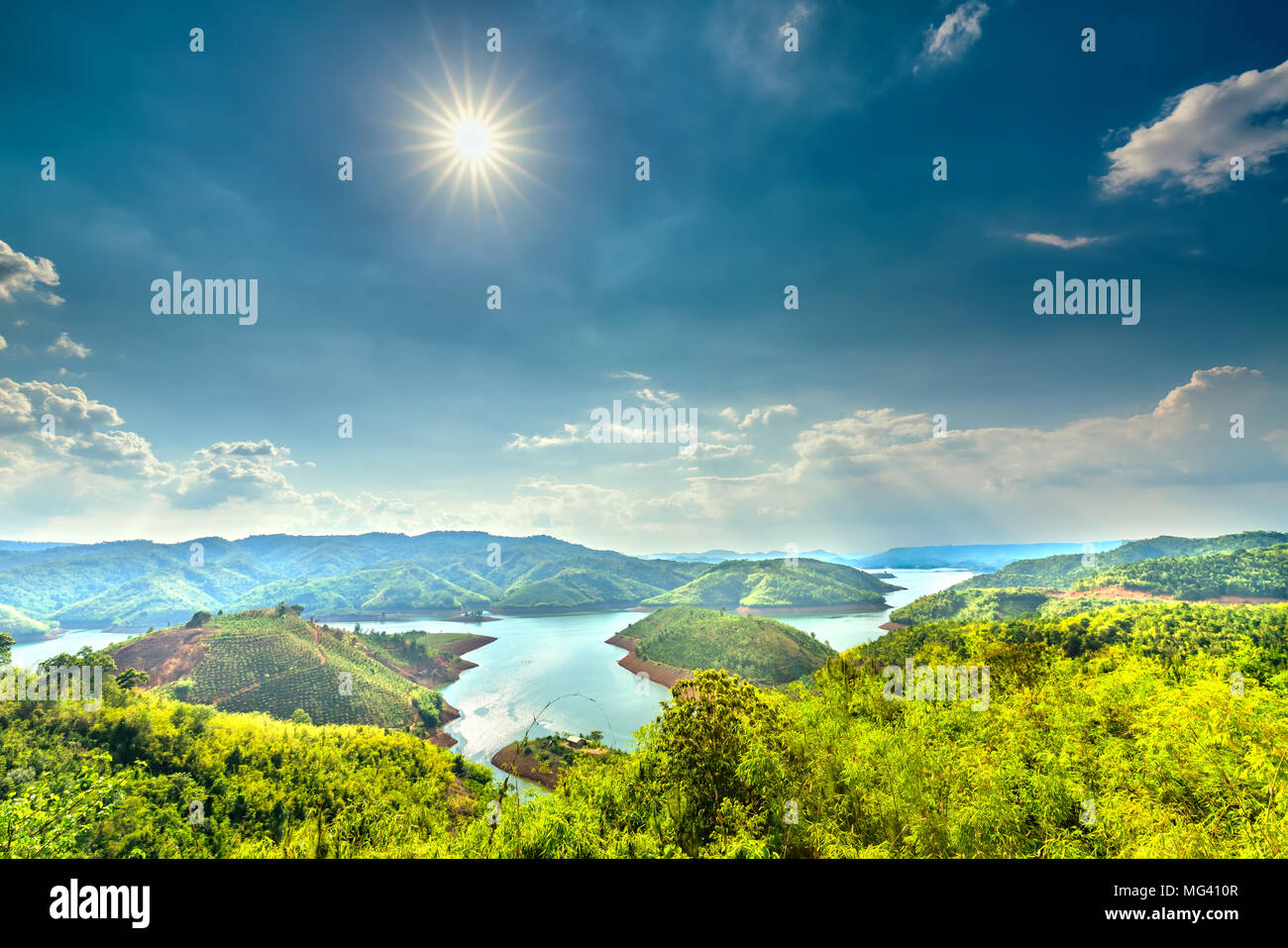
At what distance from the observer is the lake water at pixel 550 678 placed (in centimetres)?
5662

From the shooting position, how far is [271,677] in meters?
60.5

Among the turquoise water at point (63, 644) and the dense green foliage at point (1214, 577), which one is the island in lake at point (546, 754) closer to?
the turquoise water at point (63, 644)

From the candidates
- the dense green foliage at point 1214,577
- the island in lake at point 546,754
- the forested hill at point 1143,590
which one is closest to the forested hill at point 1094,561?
the dense green foliage at point 1214,577

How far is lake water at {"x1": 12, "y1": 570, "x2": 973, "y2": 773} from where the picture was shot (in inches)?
2229

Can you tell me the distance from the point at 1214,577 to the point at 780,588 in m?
78.1

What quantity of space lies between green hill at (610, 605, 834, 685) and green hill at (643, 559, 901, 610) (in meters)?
45.4

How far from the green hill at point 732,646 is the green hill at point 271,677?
112 ft

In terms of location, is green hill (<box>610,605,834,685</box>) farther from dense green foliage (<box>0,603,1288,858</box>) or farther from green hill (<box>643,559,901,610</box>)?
dense green foliage (<box>0,603,1288,858</box>)

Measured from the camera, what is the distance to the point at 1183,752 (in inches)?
414

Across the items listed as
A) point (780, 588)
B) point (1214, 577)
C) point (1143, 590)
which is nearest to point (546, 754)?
point (780, 588)

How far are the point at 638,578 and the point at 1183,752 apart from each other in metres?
188

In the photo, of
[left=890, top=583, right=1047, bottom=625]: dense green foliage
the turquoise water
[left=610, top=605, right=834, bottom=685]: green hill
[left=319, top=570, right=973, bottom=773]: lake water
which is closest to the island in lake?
[left=319, top=570, right=973, bottom=773]: lake water
